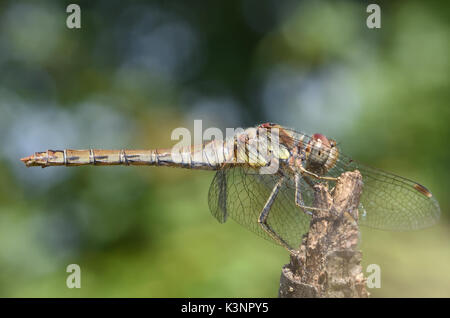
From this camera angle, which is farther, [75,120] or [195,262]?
[75,120]

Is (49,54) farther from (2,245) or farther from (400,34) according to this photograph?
(400,34)

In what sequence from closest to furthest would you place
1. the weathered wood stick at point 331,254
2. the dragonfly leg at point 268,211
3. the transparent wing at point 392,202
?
the weathered wood stick at point 331,254, the transparent wing at point 392,202, the dragonfly leg at point 268,211

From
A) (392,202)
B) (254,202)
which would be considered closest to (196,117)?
(254,202)

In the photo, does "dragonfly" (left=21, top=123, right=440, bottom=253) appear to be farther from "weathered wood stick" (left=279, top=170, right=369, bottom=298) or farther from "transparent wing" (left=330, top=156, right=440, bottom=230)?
"weathered wood stick" (left=279, top=170, right=369, bottom=298)

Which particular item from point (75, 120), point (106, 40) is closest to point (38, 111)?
point (75, 120)

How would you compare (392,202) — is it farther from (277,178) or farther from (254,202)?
(254,202)

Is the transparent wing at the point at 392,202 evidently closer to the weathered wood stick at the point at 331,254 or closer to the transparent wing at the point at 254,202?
the transparent wing at the point at 254,202

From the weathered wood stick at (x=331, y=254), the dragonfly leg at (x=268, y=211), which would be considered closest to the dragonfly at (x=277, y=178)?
the dragonfly leg at (x=268, y=211)

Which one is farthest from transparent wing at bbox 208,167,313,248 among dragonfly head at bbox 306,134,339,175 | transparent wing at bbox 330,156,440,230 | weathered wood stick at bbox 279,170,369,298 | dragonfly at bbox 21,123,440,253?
weathered wood stick at bbox 279,170,369,298
